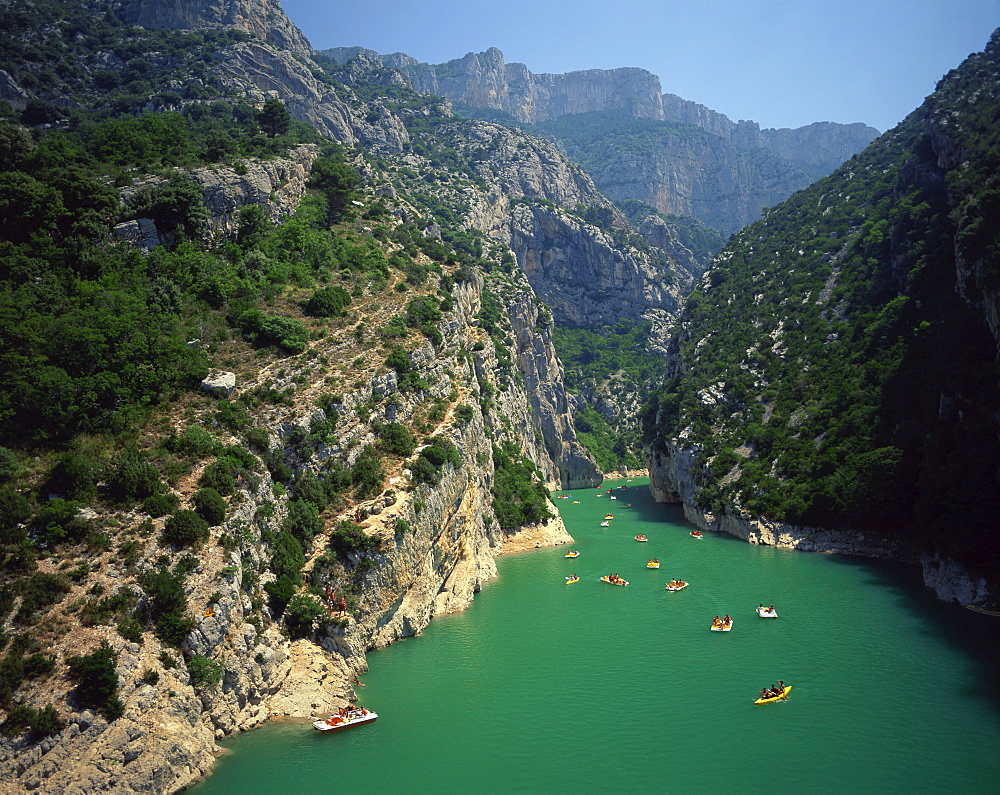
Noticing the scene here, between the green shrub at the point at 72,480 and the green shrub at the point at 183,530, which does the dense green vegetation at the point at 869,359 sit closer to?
the green shrub at the point at 183,530

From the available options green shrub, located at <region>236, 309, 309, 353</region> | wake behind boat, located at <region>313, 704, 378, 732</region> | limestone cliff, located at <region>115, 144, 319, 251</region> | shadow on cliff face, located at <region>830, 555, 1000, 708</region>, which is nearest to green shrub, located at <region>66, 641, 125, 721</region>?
wake behind boat, located at <region>313, 704, 378, 732</region>

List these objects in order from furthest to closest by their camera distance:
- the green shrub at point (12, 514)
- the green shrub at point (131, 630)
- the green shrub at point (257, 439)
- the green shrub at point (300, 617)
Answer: the green shrub at point (257, 439)
the green shrub at point (300, 617)
the green shrub at point (12, 514)
the green shrub at point (131, 630)

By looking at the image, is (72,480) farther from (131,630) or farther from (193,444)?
(131,630)

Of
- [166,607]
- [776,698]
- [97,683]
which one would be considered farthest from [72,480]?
[776,698]

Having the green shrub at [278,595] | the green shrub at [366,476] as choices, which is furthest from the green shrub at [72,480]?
the green shrub at [366,476]

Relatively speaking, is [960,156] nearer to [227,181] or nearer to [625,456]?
[227,181]

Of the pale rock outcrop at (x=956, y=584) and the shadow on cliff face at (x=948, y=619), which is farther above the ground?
the pale rock outcrop at (x=956, y=584)
